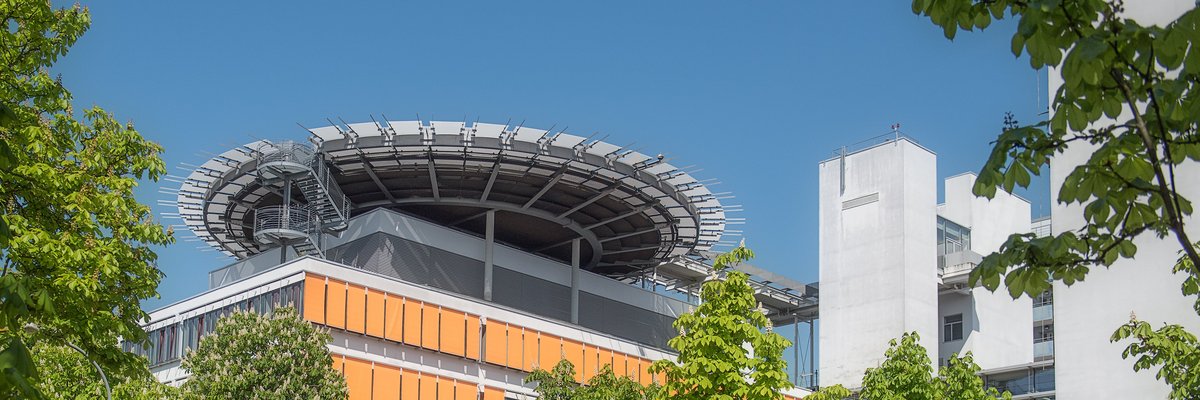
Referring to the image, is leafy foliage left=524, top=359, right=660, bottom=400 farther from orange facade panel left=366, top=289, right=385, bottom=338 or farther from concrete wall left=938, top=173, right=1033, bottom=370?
concrete wall left=938, top=173, right=1033, bottom=370

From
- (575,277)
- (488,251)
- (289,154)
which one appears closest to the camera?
(289,154)

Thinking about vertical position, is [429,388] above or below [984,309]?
below

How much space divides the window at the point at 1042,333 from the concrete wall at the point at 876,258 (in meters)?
10.8

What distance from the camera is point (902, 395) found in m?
35.0

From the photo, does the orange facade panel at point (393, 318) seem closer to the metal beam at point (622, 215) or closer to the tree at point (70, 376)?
the metal beam at point (622, 215)

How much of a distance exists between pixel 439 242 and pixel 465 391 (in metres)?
7.60

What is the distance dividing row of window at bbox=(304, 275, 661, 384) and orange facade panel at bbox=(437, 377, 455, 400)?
1.26m

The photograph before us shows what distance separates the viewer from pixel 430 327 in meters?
59.8

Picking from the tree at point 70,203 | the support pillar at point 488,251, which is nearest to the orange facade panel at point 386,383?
the support pillar at point 488,251

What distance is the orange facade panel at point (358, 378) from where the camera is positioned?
56062 mm

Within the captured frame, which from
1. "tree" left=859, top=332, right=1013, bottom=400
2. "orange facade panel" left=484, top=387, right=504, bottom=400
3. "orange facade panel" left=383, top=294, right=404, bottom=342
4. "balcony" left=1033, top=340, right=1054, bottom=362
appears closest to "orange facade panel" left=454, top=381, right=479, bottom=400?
"orange facade panel" left=484, top=387, right=504, bottom=400

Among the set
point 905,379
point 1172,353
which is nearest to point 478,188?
point 905,379

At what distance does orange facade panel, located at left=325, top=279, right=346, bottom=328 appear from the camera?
56312mm

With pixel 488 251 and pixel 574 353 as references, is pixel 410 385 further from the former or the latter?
pixel 574 353
